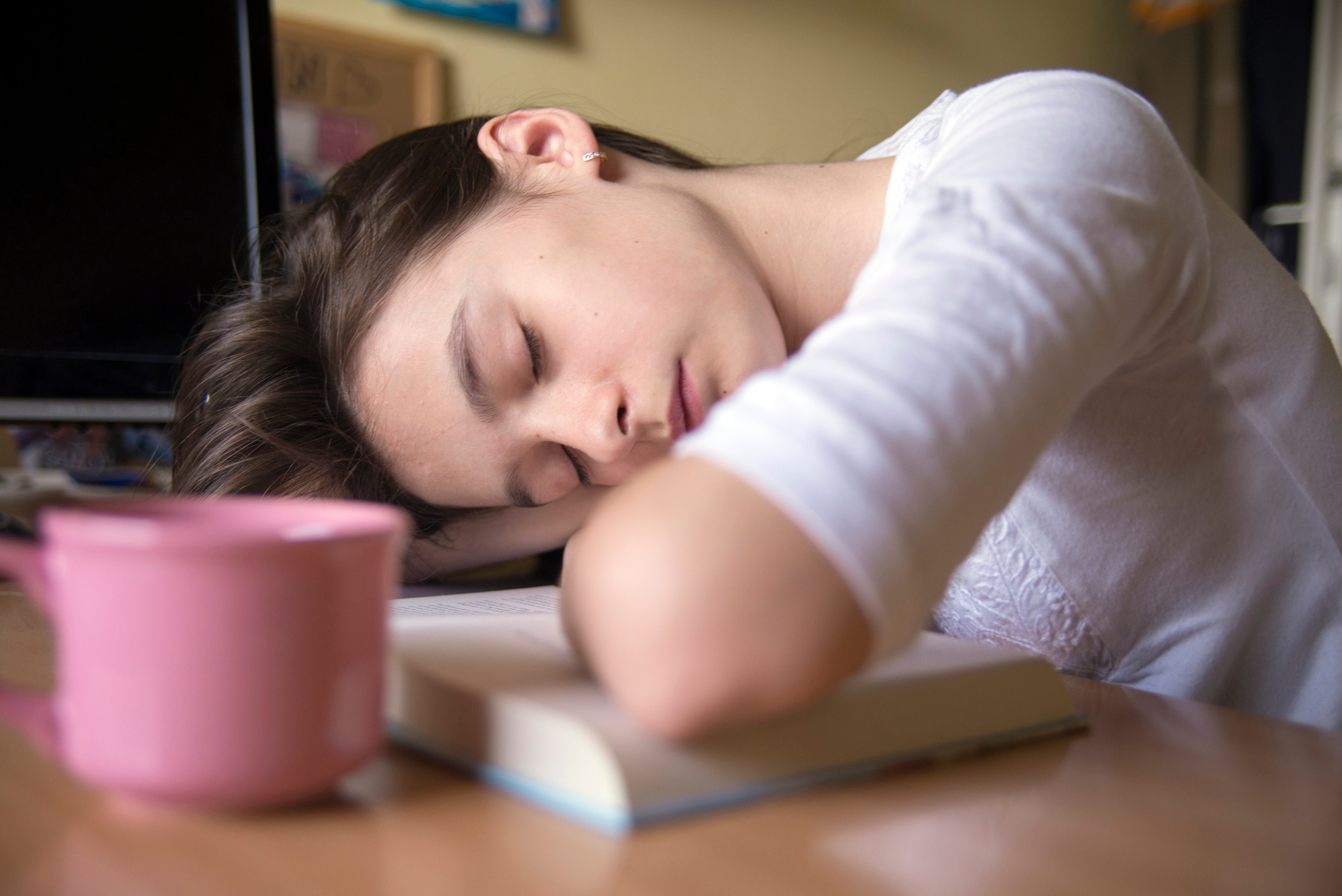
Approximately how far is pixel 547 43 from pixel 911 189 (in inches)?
41.8

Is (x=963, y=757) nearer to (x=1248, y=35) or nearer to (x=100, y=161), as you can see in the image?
(x=100, y=161)

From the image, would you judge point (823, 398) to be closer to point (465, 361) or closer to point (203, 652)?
point (203, 652)

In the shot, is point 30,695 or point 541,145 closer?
point 30,695

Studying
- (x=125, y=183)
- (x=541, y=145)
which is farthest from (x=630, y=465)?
(x=125, y=183)

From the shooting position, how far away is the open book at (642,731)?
258mm

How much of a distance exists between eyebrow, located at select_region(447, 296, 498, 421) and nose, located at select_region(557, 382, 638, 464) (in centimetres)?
5

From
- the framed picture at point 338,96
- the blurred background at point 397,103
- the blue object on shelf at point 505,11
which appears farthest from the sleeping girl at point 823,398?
the blue object on shelf at point 505,11

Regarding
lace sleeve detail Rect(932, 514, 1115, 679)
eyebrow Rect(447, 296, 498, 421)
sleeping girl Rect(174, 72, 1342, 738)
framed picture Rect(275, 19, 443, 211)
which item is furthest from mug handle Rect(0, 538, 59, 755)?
framed picture Rect(275, 19, 443, 211)

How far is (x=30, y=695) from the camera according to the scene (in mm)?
269

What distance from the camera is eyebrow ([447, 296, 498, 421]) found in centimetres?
59

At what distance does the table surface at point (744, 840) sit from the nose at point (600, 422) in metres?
0.30

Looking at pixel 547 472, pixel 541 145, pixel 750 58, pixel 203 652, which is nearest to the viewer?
pixel 203 652

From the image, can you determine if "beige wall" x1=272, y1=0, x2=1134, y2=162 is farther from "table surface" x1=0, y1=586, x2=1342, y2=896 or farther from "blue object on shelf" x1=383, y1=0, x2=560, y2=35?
"table surface" x1=0, y1=586, x2=1342, y2=896

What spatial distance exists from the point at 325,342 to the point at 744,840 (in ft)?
1.83
